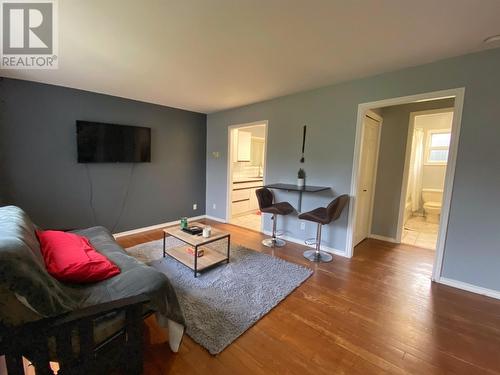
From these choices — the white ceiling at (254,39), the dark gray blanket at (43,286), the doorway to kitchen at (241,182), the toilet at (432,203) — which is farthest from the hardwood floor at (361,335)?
the toilet at (432,203)

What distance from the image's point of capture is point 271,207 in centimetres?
349

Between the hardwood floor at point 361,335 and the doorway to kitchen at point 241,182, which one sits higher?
the doorway to kitchen at point 241,182

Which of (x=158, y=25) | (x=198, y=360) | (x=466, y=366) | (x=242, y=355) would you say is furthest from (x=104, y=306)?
(x=466, y=366)

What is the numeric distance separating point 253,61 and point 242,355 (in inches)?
105

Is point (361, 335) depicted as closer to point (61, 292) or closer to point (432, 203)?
point (61, 292)

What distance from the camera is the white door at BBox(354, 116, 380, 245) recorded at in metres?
3.51

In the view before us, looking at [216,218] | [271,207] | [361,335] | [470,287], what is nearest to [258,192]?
[271,207]

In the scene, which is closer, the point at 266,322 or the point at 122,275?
the point at 122,275

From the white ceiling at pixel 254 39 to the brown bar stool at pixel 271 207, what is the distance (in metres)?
1.64

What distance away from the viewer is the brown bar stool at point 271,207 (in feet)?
11.3

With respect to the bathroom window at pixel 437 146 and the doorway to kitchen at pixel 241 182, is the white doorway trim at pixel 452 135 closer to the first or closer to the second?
the doorway to kitchen at pixel 241 182

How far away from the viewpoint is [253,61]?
96.5 inches

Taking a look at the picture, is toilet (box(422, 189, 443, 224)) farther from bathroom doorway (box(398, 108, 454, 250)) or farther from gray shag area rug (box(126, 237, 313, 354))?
gray shag area rug (box(126, 237, 313, 354))

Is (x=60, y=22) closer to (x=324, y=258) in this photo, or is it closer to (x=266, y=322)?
(x=266, y=322)
